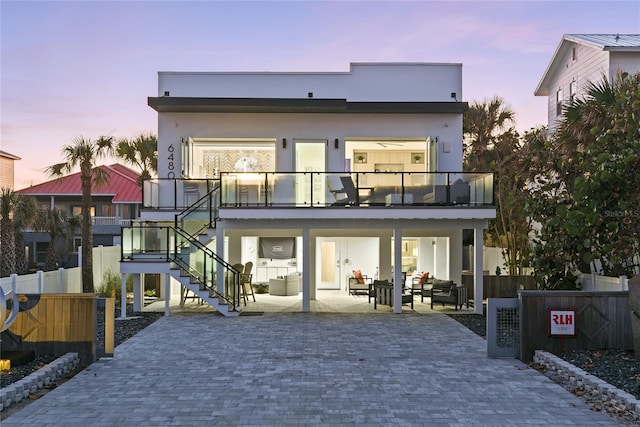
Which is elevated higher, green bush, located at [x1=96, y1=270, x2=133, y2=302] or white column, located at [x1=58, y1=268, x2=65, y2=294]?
white column, located at [x1=58, y1=268, x2=65, y2=294]

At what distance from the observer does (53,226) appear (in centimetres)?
2419

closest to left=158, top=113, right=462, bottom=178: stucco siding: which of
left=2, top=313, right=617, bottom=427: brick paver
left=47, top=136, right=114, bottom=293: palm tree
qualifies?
left=47, top=136, right=114, bottom=293: palm tree

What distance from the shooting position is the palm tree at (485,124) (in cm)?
2741

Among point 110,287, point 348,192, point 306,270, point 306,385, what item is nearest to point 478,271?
point 348,192

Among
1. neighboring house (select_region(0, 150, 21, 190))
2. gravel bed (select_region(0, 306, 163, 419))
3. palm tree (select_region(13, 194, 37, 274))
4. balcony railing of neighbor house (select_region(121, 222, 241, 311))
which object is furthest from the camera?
neighboring house (select_region(0, 150, 21, 190))

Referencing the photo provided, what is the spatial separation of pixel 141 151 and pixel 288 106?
10575 millimetres

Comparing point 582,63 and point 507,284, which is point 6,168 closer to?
point 507,284

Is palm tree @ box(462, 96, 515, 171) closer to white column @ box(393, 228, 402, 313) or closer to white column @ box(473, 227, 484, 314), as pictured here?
white column @ box(473, 227, 484, 314)

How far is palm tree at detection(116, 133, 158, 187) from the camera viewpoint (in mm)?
25172

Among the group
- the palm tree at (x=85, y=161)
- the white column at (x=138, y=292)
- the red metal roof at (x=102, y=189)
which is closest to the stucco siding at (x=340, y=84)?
the palm tree at (x=85, y=161)

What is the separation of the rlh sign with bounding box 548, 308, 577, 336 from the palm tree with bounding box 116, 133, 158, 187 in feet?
65.9

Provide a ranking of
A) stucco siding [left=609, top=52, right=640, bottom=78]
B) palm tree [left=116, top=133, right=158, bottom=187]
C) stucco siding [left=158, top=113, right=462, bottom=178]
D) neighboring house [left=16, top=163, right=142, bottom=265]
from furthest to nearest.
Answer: neighboring house [left=16, top=163, right=142, bottom=265] < palm tree [left=116, top=133, right=158, bottom=187] < stucco siding [left=609, top=52, right=640, bottom=78] < stucco siding [left=158, top=113, right=462, bottom=178]

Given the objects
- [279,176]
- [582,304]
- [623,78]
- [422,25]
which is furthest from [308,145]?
[582,304]

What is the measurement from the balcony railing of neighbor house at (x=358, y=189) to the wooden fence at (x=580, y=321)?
581 centimetres
